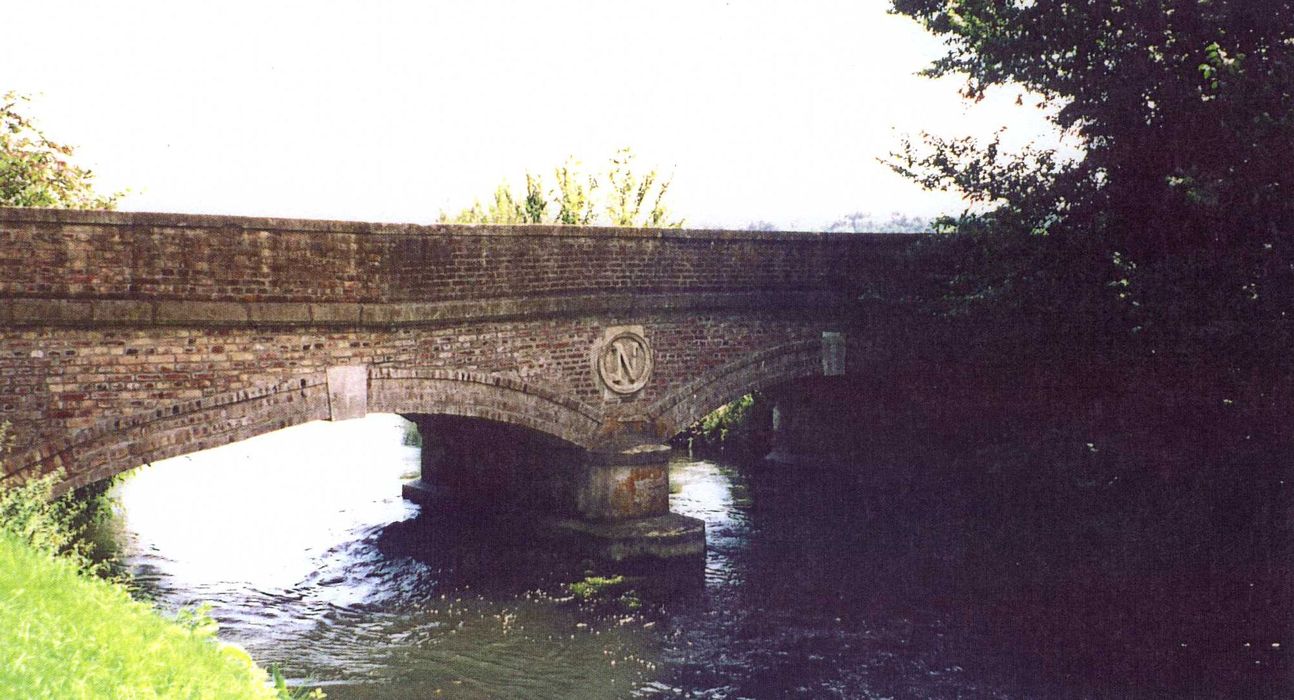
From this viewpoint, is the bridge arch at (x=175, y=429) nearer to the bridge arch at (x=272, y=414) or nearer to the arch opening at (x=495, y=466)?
the bridge arch at (x=272, y=414)

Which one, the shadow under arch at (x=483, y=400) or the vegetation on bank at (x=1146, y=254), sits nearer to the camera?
the vegetation on bank at (x=1146, y=254)

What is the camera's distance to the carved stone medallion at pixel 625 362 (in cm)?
1241

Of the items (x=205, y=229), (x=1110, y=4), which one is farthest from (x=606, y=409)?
(x=1110, y=4)

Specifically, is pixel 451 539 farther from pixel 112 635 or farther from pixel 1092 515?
pixel 112 635

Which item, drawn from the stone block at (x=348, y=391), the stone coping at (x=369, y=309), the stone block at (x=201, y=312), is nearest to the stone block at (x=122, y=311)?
the stone coping at (x=369, y=309)

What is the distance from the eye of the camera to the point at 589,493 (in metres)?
12.7

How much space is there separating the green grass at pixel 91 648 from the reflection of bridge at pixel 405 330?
2.93 m

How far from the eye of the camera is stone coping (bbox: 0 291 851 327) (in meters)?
8.78

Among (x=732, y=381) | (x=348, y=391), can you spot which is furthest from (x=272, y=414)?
(x=732, y=381)

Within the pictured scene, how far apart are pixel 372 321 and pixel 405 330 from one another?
398 mm

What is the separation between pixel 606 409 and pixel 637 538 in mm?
1456

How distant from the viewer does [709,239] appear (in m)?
13.1

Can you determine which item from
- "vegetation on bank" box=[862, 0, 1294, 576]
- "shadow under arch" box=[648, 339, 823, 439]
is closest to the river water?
"vegetation on bank" box=[862, 0, 1294, 576]

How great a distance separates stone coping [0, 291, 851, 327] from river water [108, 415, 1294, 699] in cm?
285
